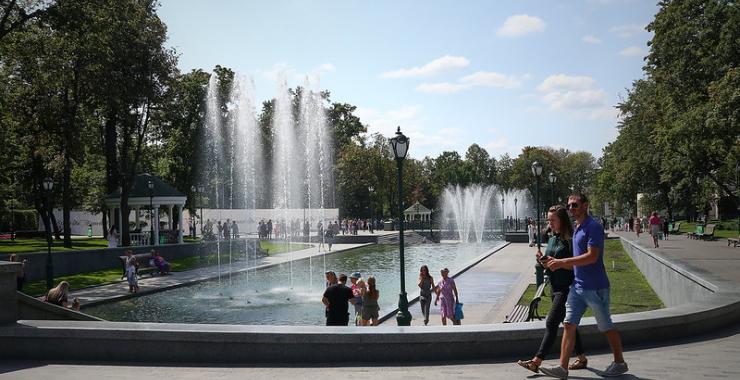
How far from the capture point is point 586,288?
22.9ft

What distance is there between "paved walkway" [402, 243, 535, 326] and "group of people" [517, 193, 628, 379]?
24.1 ft

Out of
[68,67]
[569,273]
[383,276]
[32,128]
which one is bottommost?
[383,276]

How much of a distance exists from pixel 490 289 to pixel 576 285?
14603 mm

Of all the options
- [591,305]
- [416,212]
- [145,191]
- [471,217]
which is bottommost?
[591,305]

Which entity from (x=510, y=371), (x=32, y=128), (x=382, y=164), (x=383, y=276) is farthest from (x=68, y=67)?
(x=382, y=164)

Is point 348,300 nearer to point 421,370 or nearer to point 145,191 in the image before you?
point 421,370

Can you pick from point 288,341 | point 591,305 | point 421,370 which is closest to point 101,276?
point 288,341

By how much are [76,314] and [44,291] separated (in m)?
14.7

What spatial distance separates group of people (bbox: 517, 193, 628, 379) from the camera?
6.94 meters

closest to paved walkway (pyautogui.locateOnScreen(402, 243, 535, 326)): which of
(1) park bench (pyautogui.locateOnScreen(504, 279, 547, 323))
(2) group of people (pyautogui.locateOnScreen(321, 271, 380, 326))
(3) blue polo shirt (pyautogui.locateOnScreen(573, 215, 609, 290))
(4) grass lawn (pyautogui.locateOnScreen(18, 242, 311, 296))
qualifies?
(1) park bench (pyautogui.locateOnScreen(504, 279, 547, 323))

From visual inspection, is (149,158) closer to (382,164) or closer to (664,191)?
(382,164)

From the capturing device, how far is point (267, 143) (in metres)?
76.2

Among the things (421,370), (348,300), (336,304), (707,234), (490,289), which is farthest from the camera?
(707,234)

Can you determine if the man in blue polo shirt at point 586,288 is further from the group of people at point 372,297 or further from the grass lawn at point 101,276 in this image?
the grass lawn at point 101,276
